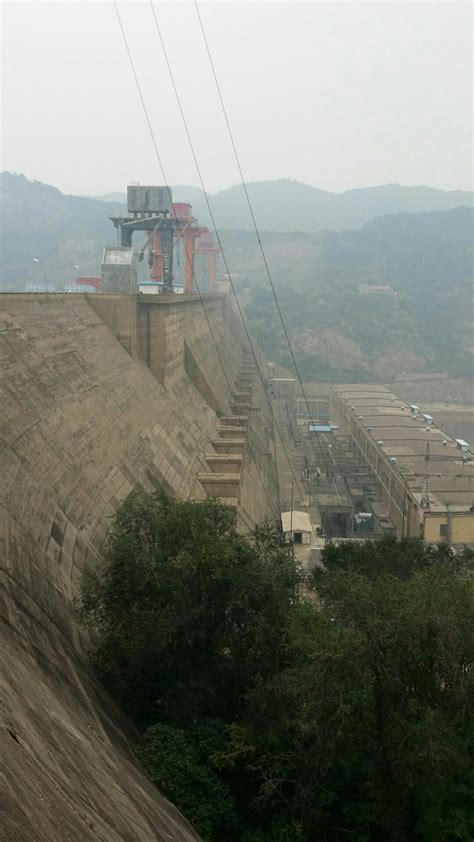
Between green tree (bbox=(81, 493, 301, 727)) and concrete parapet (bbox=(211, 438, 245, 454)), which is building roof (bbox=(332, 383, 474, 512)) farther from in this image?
green tree (bbox=(81, 493, 301, 727))

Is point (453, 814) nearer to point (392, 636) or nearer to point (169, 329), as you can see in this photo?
point (392, 636)

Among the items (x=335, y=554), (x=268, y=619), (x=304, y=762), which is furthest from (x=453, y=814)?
(x=335, y=554)

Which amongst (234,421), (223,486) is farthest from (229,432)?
(223,486)

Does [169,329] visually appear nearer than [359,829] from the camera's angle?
No

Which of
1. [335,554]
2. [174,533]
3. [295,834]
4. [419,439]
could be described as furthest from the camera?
[419,439]

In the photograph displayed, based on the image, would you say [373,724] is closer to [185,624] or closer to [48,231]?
[185,624]

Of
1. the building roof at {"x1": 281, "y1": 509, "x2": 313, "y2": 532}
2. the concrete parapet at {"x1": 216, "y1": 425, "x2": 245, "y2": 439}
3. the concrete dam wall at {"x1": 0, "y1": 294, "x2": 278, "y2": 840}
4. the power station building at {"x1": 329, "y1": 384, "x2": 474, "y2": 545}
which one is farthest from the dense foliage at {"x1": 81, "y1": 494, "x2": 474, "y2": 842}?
the concrete parapet at {"x1": 216, "y1": 425, "x2": 245, "y2": 439}

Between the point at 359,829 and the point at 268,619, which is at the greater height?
the point at 268,619
